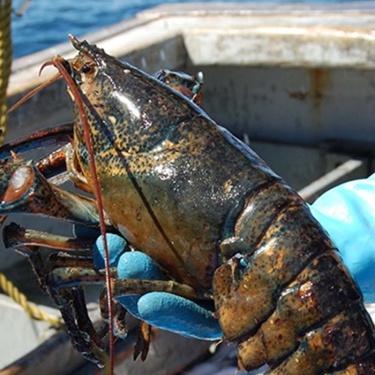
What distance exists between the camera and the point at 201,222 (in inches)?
90.3

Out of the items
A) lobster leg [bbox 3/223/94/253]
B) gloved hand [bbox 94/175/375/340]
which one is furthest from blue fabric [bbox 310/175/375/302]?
lobster leg [bbox 3/223/94/253]

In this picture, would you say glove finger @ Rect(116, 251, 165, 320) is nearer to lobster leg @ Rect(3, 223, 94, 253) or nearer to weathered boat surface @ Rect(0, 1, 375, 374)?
lobster leg @ Rect(3, 223, 94, 253)

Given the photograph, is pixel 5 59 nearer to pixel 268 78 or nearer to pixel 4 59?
pixel 4 59

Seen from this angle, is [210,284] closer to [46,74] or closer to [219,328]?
[219,328]

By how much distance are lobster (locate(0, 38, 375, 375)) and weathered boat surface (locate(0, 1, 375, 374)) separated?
1.48 metres

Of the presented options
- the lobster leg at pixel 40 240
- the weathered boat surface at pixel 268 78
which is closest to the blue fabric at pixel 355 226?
the lobster leg at pixel 40 240

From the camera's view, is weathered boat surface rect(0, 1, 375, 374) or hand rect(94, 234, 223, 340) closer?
hand rect(94, 234, 223, 340)

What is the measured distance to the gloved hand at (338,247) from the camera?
92.5 inches

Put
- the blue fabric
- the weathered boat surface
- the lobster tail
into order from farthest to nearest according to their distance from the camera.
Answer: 1. the weathered boat surface
2. the blue fabric
3. the lobster tail

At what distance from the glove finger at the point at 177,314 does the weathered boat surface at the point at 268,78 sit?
4.33 ft

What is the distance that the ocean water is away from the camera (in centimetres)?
1045

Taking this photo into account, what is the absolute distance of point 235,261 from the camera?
7.34 feet

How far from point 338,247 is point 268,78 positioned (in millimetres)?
2333

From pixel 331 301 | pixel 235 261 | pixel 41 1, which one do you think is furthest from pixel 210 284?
pixel 41 1
